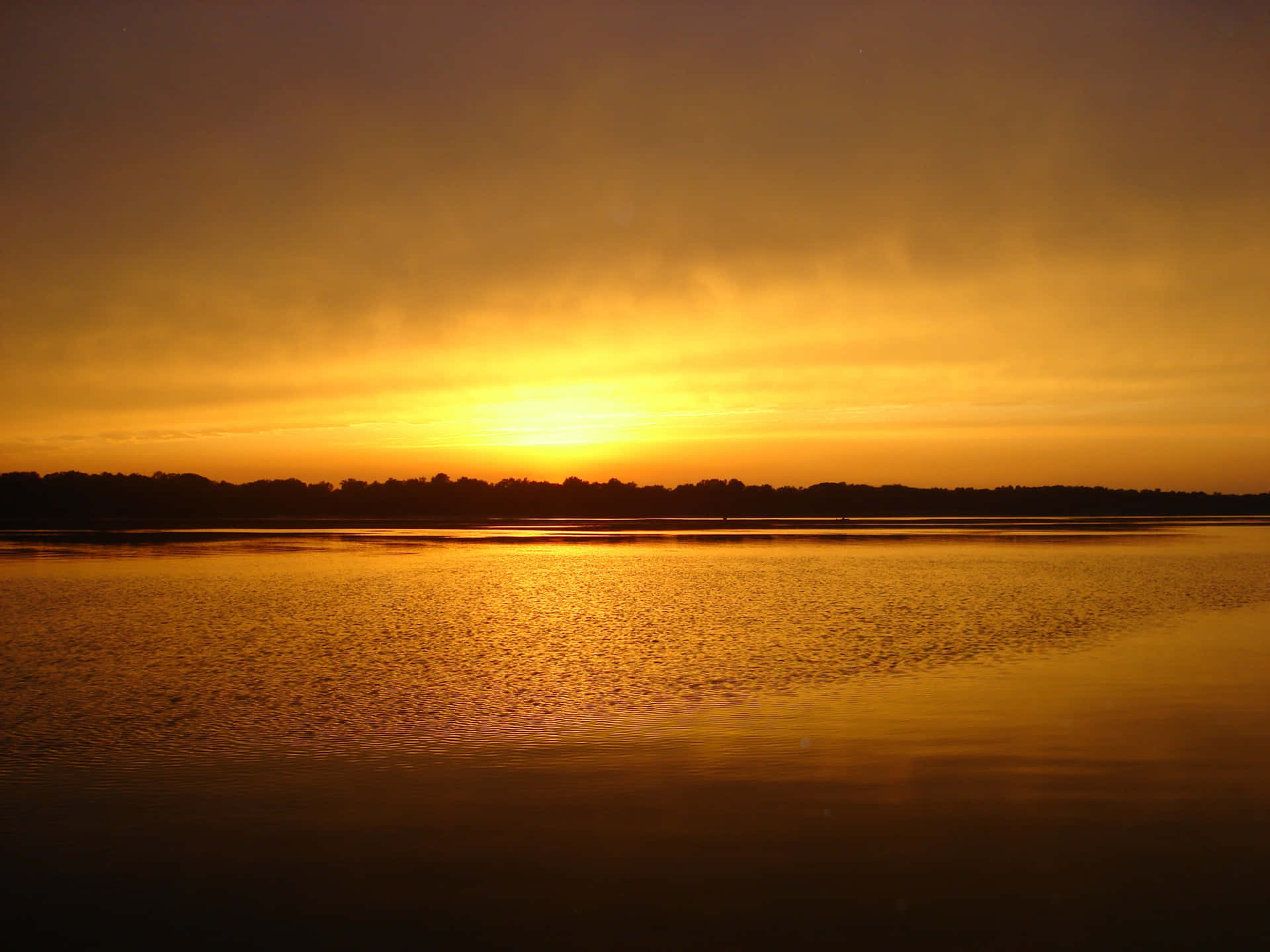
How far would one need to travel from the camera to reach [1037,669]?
56.8 feet

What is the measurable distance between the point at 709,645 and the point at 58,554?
41602 mm

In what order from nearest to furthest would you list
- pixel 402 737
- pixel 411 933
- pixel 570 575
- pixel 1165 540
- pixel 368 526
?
1. pixel 411 933
2. pixel 402 737
3. pixel 570 575
4. pixel 1165 540
5. pixel 368 526

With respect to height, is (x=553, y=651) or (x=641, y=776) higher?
(x=553, y=651)

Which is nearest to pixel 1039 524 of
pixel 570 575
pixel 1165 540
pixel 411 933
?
pixel 1165 540

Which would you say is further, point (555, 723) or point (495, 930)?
point (555, 723)

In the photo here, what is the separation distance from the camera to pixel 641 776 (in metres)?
10.9

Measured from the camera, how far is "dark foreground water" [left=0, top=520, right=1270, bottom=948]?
7.48m

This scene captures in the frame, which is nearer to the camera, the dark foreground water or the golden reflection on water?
the dark foreground water

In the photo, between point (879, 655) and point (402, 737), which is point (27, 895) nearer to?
point (402, 737)

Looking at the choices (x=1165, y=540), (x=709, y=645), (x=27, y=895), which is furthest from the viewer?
(x=1165, y=540)

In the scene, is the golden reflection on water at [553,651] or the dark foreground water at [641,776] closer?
the dark foreground water at [641,776]

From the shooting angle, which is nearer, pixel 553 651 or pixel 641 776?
pixel 641 776

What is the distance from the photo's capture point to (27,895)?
7762 millimetres

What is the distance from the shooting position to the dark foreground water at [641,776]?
24.5 feet
